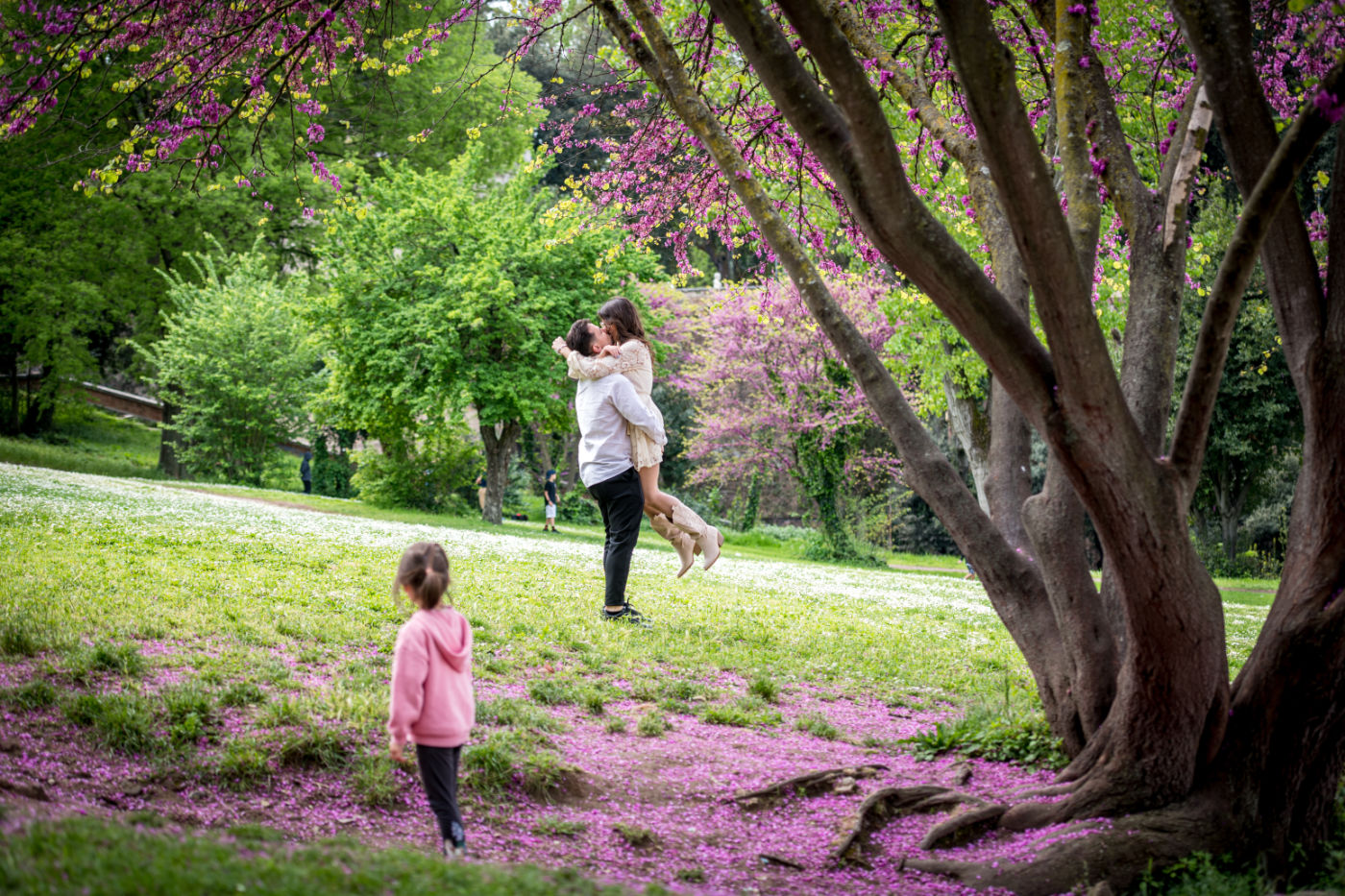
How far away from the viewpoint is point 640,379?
312 inches

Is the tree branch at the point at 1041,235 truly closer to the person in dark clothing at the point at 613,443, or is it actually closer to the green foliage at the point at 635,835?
the green foliage at the point at 635,835

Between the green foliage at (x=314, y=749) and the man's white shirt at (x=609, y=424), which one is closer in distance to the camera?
the green foliage at (x=314, y=749)

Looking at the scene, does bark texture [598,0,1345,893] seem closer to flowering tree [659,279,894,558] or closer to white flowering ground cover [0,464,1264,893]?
white flowering ground cover [0,464,1264,893]

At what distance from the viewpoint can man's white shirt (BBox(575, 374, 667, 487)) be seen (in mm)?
7707

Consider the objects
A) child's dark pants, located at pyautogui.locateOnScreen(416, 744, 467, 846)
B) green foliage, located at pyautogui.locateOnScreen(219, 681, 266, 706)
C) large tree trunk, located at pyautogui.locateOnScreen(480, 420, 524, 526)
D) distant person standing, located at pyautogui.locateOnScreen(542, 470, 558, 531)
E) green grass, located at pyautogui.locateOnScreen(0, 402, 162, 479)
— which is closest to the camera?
child's dark pants, located at pyautogui.locateOnScreen(416, 744, 467, 846)

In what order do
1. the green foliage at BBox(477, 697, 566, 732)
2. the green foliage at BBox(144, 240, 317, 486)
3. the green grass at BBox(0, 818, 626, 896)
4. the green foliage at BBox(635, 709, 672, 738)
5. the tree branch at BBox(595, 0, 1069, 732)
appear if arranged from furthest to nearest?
the green foliage at BBox(144, 240, 317, 486) < the green foliage at BBox(635, 709, 672, 738) < the green foliage at BBox(477, 697, 566, 732) < the tree branch at BBox(595, 0, 1069, 732) < the green grass at BBox(0, 818, 626, 896)

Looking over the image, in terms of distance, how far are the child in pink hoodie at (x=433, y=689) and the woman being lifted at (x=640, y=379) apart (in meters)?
3.98

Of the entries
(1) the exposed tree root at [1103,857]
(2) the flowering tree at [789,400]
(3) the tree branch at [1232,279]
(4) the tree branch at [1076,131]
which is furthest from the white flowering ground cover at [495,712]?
(2) the flowering tree at [789,400]

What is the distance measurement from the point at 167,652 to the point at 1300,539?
20.3 feet

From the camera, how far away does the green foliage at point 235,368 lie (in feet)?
94.4

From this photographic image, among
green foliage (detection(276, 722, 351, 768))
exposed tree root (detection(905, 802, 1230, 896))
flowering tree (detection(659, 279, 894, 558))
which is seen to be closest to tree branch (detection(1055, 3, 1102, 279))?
exposed tree root (detection(905, 802, 1230, 896))

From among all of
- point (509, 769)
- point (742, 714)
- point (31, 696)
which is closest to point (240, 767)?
point (509, 769)

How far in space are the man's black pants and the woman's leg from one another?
0.15 feet

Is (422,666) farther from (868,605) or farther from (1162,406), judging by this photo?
(868,605)
